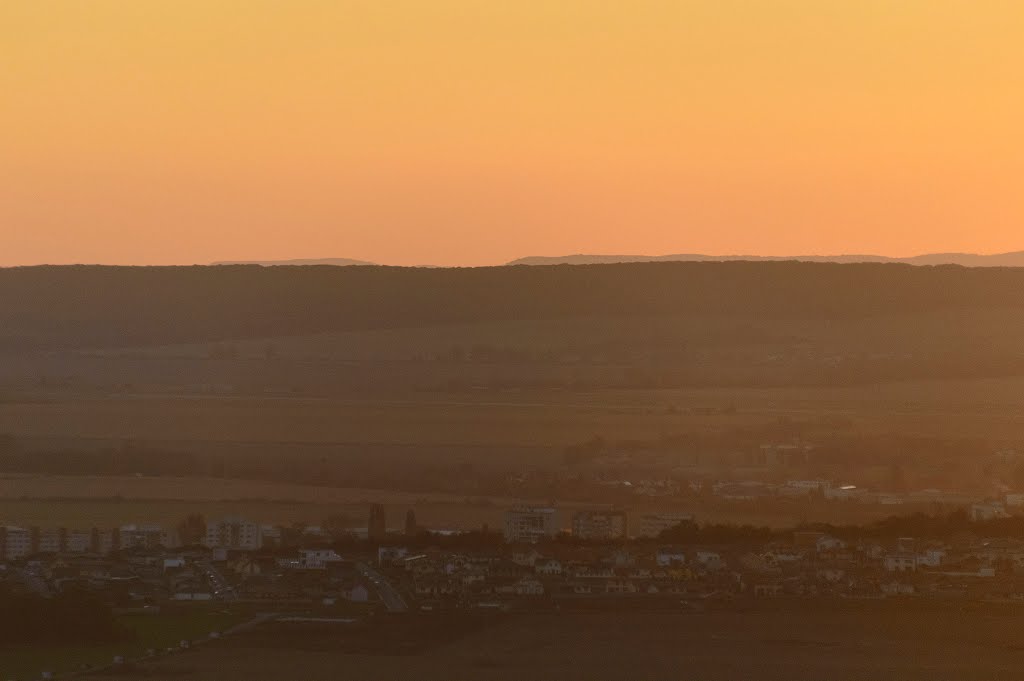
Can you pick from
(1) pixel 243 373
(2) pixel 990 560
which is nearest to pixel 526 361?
(1) pixel 243 373

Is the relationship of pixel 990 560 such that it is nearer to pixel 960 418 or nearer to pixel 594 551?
pixel 594 551

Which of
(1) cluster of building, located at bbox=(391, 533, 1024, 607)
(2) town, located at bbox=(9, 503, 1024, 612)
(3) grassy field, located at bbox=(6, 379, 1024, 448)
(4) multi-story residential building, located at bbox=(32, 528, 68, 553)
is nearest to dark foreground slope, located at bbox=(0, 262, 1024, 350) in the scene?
(3) grassy field, located at bbox=(6, 379, 1024, 448)

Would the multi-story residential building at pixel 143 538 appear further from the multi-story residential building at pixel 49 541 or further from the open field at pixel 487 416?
the open field at pixel 487 416

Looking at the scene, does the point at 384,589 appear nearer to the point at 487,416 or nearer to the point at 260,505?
the point at 260,505

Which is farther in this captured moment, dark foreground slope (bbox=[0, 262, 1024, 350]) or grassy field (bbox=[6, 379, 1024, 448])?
dark foreground slope (bbox=[0, 262, 1024, 350])

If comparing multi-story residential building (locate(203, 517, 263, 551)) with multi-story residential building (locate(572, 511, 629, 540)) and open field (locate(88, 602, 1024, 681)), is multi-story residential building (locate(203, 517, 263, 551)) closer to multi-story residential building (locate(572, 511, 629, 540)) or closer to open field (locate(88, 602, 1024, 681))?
multi-story residential building (locate(572, 511, 629, 540))

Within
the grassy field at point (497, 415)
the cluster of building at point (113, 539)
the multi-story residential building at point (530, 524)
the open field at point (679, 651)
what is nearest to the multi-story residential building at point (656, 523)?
the multi-story residential building at point (530, 524)
